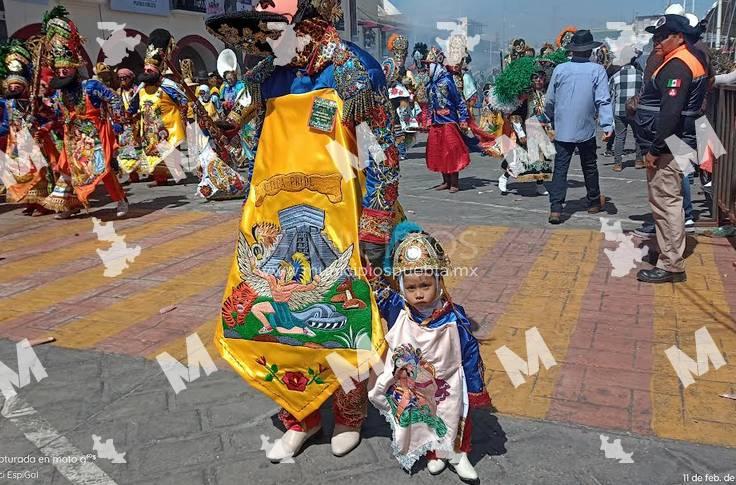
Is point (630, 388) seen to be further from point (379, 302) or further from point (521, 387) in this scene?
point (379, 302)

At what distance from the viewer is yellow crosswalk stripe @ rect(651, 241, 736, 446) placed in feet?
10.6

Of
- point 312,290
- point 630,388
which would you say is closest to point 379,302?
point 312,290

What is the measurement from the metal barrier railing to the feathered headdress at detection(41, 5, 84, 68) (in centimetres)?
776

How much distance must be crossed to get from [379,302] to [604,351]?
1.92 m

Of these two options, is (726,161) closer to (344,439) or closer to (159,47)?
(344,439)

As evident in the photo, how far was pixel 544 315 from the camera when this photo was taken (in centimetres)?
483

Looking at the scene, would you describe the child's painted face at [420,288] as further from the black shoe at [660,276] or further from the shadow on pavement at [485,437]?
the black shoe at [660,276]

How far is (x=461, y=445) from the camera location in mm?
2889

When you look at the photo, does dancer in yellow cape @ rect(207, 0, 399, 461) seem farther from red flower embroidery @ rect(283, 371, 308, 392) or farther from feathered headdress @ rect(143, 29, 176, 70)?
feathered headdress @ rect(143, 29, 176, 70)

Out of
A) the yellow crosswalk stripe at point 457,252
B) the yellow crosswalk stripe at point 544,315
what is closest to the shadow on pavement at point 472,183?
the yellow crosswalk stripe at point 457,252

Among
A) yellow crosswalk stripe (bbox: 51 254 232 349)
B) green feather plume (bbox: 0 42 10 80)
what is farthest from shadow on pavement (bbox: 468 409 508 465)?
green feather plume (bbox: 0 42 10 80)

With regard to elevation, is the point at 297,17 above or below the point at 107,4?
below

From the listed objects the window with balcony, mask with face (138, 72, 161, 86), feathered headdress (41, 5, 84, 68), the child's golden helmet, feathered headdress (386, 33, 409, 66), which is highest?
the window with balcony

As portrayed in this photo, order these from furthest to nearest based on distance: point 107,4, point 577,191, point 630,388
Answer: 1. point 107,4
2. point 577,191
3. point 630,388
